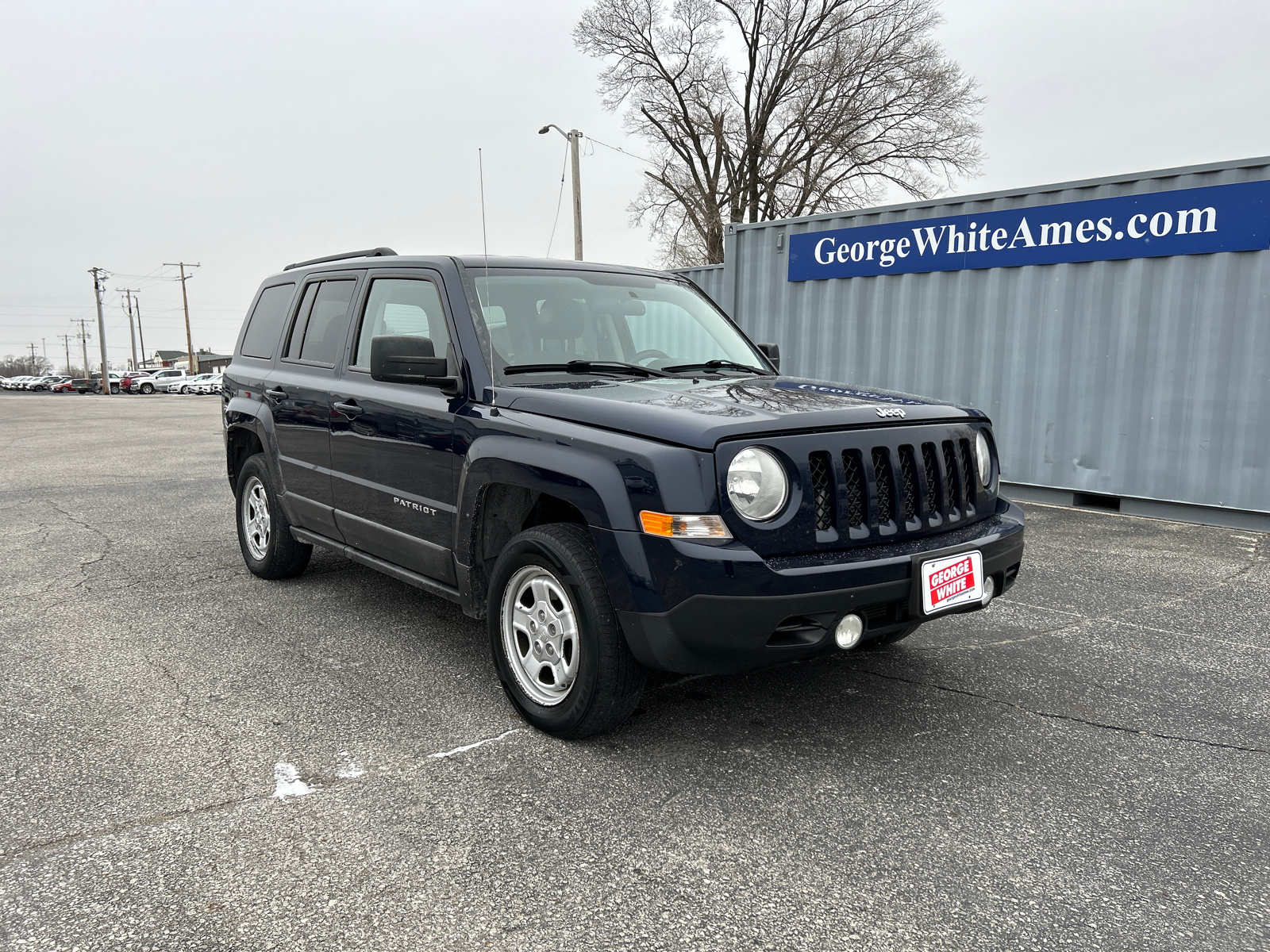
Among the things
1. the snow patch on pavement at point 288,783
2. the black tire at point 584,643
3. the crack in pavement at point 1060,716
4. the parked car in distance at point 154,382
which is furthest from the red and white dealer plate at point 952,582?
the parked car in distance at point 154,382

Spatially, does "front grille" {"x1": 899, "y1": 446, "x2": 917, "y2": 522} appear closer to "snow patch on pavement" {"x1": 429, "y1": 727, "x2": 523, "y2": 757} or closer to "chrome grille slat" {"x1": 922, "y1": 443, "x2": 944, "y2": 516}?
"chrome grille slat" {"x1": 922, "y1": 443, "x2": 944, "y2": 516}

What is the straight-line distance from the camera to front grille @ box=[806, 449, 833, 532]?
2.97 m

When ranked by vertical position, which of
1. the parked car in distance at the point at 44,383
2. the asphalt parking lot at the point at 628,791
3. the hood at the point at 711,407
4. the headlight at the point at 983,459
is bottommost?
the parked car in distance at the point at 44,383

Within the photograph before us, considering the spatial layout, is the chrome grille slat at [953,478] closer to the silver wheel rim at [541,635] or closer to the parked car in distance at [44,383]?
the silver wheel rim at [541,635]

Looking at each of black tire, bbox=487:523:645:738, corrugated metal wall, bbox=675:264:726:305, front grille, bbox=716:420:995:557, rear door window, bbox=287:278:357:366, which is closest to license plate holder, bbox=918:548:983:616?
front grille, bbox=716:420:995:557

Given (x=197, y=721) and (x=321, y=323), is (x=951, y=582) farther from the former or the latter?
Answer: (x=321, y=323)

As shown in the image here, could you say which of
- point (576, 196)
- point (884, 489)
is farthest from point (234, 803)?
point (576, 196)

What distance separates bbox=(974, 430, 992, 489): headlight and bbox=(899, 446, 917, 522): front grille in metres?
0.50

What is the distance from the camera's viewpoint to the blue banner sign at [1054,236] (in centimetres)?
742

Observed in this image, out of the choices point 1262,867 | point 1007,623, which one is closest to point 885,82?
point 1007,623

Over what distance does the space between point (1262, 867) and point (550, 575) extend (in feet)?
7.40

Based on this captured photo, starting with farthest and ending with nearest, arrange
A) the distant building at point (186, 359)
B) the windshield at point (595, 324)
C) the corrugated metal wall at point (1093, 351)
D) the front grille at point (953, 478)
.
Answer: the distant building at point (186, 359)
the corrugated metal wall at point (1093, 351)
the windshield at point (595, 324)
the front grille at point (953, 478)

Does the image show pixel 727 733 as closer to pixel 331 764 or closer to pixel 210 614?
pixel 331 764

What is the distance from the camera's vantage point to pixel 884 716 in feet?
11.6
